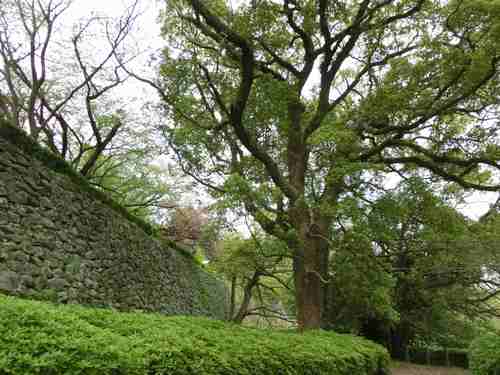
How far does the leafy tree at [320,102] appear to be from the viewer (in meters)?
6.79

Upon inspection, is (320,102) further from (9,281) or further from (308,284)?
(9,281)

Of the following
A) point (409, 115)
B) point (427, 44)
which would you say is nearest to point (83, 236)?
point (409, 115)

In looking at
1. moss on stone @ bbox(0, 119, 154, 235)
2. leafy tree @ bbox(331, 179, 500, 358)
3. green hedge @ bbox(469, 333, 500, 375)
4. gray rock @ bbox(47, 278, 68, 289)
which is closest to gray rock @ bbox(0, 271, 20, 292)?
gray rock @ bbox(47, 278, 68, 289)

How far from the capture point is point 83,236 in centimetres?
591

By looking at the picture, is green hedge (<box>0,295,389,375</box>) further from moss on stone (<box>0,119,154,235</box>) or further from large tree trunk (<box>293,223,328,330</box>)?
large tree trunk (<box>293,223,328,330</box>)

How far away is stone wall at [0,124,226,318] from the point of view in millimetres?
4398

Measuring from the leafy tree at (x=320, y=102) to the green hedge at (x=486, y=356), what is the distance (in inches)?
125

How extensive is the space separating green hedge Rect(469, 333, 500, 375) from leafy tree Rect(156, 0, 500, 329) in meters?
3.18

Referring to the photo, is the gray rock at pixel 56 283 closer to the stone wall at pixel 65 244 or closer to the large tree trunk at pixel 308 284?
the stone wall at pixel 65 244

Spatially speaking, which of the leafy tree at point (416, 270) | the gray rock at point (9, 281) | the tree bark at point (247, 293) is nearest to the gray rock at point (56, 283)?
the gray rock at point (9, 281)

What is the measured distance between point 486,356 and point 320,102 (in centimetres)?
621

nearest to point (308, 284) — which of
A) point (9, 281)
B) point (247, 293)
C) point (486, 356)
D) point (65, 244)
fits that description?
point (486, 356)

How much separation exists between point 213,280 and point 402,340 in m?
7.75

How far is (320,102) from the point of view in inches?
322
